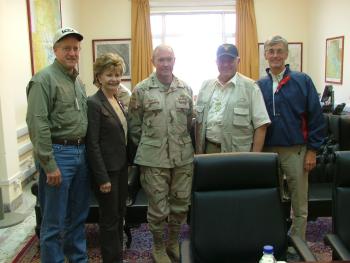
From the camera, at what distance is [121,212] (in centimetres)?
226

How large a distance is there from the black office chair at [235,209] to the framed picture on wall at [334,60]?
15.8 feet

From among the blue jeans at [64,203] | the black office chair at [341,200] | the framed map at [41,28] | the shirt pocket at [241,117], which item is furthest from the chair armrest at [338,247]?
the framed map at [41,28]

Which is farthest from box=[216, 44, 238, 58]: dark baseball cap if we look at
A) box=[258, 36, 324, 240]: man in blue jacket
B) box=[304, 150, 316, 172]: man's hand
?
box=[304, 150, 316, 172]: man's hand

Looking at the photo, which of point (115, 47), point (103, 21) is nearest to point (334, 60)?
point (115, 47)

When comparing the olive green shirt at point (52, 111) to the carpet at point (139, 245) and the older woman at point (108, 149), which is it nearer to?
the older woman at point (108, 149)

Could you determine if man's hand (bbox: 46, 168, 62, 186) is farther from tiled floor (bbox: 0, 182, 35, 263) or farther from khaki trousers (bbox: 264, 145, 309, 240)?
khaki trousers (bbox: 264, 145, 309, 240)

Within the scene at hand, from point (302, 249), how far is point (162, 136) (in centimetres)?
110

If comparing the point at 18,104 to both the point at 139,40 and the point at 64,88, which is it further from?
the point at 139,40

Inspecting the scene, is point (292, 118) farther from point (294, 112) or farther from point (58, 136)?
point (58, 136)

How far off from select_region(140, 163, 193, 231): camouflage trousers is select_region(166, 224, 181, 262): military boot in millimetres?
46

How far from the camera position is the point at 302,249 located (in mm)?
1440

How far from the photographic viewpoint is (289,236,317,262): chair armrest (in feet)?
4.56

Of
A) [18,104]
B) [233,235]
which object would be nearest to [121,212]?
[233,235]

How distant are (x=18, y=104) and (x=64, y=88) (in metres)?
2.30
